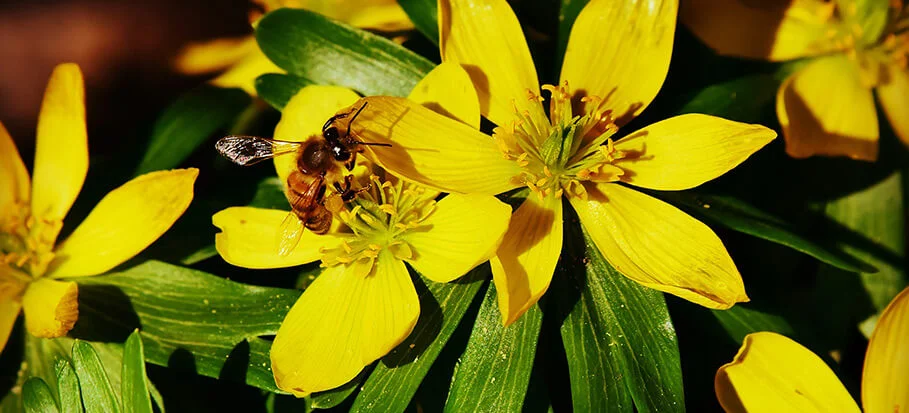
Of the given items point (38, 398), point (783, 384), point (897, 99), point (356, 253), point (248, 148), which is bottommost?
point (38, 398)

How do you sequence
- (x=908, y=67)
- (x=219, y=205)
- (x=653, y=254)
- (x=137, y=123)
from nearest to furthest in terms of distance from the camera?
(x=653, y=254) → (x=219, y=205) → (x=908, y=67) → (x=137, y=123)

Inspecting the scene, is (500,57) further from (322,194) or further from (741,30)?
(741,30)

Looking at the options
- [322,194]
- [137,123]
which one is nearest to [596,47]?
[322,194]

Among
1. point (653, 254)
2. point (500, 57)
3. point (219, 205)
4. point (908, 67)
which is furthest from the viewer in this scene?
point (908, 67)

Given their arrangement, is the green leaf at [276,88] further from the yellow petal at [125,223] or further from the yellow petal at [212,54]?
the yellow petal at [212,54]

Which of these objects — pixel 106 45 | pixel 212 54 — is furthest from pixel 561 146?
pixel 106 45

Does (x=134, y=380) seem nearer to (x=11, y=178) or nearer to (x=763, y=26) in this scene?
(x=11, y=178)

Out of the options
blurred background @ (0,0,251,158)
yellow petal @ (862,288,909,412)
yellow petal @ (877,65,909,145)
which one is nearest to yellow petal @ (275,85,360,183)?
yellow petal @ (862,288,909,412)
